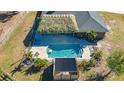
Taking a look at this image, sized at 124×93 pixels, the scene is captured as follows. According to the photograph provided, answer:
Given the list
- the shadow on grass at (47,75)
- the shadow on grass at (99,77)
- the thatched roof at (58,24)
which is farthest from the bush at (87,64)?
the thatched roof at (58,24)

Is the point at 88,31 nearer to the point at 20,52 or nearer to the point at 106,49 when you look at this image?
the point at 106,49

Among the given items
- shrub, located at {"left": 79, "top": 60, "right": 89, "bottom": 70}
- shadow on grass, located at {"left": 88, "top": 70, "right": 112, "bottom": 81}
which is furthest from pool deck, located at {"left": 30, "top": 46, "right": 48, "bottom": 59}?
shadow on grass, located at {"left": 88, "top": 70, "right": 112, "bottom": 81}

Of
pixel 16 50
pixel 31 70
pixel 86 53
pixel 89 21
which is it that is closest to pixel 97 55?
pixel 86 53

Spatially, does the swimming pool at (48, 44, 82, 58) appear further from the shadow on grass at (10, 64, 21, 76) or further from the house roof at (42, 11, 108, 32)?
the shadow on grass at (10, 64, 21, 76)

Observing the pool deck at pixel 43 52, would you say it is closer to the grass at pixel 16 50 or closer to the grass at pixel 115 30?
the grass at pixel 16 50

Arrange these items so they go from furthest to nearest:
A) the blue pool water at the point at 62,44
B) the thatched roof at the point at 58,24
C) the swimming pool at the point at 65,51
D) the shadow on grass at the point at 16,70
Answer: the thatched roof at the point at 58,24 < the blue pool water at the point at 62,44 < the swimming pool at the point at 65,51 < the shadow on grass at the point at 16,70
